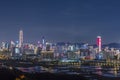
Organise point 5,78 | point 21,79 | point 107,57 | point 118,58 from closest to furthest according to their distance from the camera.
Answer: point 21,79
point 5,78
point 118,58
point 107,57

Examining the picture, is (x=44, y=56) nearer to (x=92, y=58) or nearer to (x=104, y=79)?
(x=92, y=58)

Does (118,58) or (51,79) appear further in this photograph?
(118,58)

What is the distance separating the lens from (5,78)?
2953 cm

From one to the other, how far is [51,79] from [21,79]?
10.5m

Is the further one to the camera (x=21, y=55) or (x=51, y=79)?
(x=21, y=55)

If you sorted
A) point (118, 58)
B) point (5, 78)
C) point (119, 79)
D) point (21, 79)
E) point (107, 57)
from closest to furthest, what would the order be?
1. point (21, 79)
2. point (5, 78)
3. point (119, 79)
4. point (118, 58)
5. point (107, 57)

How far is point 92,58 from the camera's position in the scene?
11369cm

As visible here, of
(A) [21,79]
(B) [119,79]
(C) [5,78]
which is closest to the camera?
(A) [21,79]

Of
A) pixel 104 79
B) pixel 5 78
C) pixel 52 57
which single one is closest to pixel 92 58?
pixel 52 57

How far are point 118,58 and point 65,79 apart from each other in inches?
2855

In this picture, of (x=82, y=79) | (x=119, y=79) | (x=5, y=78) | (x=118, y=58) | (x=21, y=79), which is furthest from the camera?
(x=118, y=58)

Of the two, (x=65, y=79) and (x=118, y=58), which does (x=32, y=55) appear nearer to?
(x=118, y=58)

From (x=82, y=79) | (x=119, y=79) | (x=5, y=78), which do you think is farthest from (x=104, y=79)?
(x=5, y=78)

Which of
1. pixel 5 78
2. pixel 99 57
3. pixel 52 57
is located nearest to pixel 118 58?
pixel 99 57
